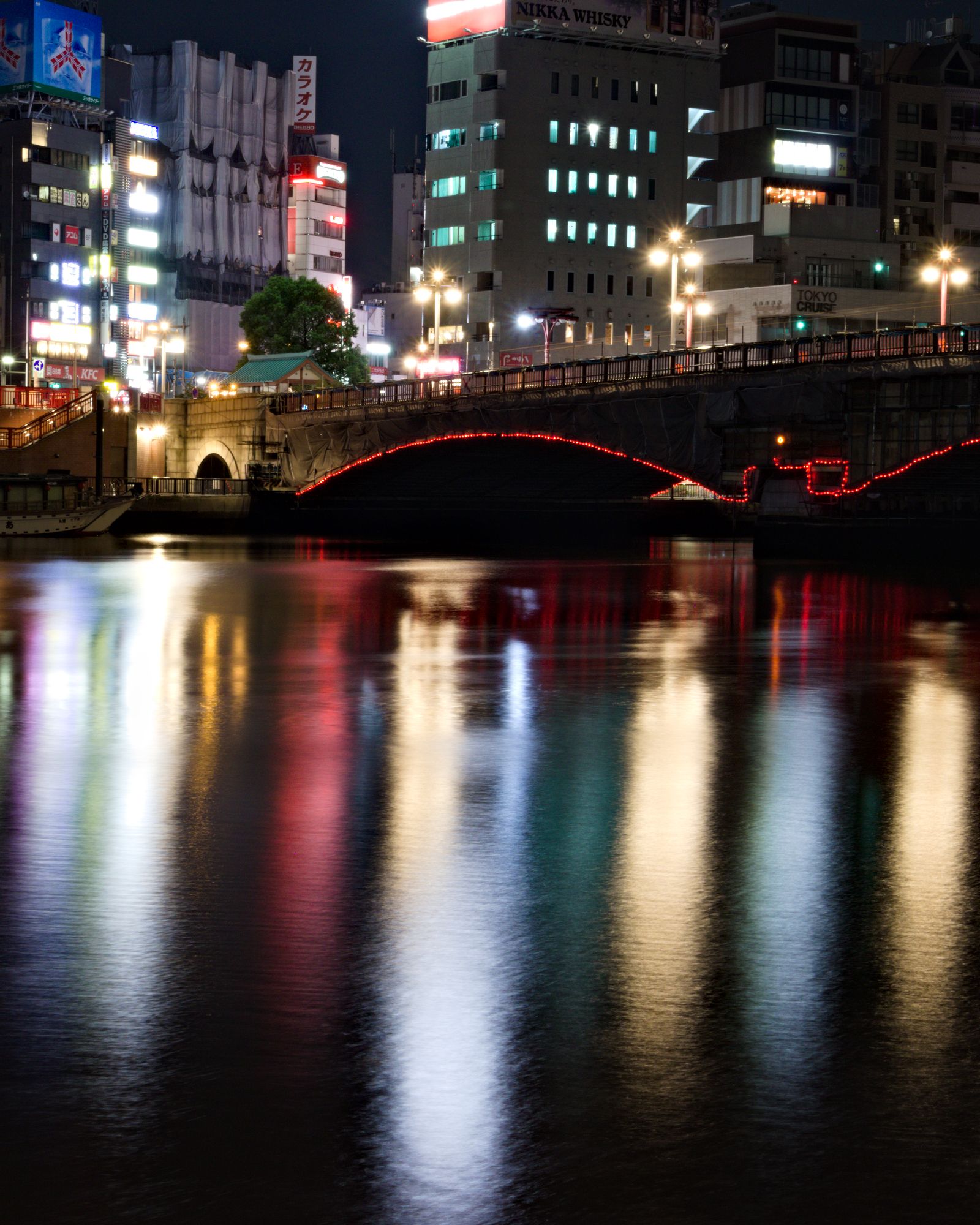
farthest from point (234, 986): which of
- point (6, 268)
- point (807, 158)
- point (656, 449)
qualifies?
point (807, 158)

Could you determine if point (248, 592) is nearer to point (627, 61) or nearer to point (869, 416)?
point (869, 416)

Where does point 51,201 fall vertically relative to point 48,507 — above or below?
above

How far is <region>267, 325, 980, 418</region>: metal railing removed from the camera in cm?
6075

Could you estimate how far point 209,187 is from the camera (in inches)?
7367

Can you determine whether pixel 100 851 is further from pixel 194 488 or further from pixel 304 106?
pixel 304 106

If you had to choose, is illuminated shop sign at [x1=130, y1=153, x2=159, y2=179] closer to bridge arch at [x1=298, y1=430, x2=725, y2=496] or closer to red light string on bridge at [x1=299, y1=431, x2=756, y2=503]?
bridge arch at [x1=298, y1=430, x2=725, y2=496]

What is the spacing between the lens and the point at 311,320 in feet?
441

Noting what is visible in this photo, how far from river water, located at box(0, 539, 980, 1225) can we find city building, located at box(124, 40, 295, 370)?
6441 inches

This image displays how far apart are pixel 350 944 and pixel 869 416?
54.3m

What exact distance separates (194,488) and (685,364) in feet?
127

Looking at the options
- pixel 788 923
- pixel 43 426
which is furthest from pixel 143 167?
pixel 788 923

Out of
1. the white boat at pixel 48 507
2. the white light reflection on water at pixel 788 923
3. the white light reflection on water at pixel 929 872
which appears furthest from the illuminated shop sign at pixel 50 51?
the white light reflection on water at pixel 788 923

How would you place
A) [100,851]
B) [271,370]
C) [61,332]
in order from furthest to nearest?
1. [61,332]
2. [271,370]
3. [100,851]

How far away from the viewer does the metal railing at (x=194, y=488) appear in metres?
99.4
